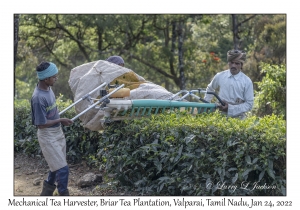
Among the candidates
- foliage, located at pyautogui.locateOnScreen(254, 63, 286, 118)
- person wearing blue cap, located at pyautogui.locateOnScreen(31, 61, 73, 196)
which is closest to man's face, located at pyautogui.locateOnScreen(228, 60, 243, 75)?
person wearing blue cap, located at pyautogui.locateOnScreen(31, 61, 73, 196)

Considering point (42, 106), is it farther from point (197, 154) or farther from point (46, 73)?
point (197, 154)

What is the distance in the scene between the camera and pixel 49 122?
5516mm

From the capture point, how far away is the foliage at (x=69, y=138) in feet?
25.5

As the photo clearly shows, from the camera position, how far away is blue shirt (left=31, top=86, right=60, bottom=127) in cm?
546

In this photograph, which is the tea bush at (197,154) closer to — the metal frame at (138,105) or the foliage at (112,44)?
the metal frame at (138,105)

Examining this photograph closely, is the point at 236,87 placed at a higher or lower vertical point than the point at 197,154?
higher

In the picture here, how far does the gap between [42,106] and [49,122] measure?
0.62ft

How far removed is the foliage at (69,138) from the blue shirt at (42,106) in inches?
57.9

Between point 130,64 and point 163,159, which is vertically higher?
point 130,64

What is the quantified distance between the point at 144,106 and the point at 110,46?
13658 mm

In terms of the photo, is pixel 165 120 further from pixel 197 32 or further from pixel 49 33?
pixel 197 32

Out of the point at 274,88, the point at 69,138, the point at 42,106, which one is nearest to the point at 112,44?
the point at 274,88

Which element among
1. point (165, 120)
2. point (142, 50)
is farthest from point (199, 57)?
point (165, 120)

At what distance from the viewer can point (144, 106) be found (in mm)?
6250
